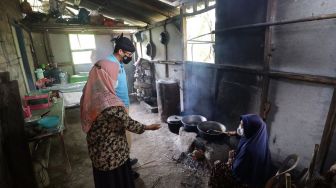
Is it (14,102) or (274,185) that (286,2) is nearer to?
(274,185)

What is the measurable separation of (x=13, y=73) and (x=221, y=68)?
503 centimetres

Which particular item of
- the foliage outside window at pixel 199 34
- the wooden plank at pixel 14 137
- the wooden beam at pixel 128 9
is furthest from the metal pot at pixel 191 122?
the wooden beam at pixel 128 9

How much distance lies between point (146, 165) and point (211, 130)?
1.78 m

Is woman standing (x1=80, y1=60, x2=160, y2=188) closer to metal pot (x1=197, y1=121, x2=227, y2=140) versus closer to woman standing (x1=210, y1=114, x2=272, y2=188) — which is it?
woman standing (x1=210, y1=114, x2=272, y2=188)

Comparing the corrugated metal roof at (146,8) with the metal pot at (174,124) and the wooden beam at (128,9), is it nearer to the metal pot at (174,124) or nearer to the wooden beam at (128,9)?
the wooden beam at (128,9)

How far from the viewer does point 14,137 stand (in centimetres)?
263

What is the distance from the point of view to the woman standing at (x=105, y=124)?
7.29ft

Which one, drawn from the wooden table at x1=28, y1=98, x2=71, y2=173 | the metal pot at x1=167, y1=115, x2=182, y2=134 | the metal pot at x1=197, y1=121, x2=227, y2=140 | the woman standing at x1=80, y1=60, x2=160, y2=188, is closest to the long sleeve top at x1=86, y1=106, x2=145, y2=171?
the woman standing at x1=80, y1=60, x2=160, y2=188

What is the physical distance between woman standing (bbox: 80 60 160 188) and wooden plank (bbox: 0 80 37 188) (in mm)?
1029

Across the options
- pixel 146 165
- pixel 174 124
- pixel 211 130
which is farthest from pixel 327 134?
pixel 174 124

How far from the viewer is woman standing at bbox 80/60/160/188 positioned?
222 cm

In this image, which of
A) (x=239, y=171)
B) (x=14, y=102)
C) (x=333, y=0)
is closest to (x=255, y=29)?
(x=333, y=0)

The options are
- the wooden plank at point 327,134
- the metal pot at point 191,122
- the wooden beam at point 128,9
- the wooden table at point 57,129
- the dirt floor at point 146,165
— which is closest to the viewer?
the wooden plank at point 327,134

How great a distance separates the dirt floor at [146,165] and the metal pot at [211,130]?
32.8 inches
